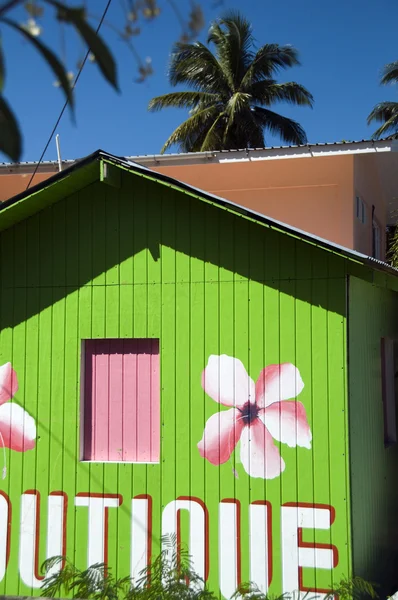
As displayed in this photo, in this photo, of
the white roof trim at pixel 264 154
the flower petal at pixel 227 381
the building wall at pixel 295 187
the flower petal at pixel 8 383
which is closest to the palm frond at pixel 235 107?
the building wall at pixel 295 187

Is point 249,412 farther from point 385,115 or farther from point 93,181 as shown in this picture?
point 385,115

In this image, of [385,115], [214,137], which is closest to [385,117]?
[385,115]

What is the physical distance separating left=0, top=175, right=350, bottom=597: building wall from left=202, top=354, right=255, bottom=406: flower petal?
0.23ft

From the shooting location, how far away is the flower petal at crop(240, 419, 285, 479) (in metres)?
7.15

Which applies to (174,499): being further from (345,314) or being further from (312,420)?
(345,314)

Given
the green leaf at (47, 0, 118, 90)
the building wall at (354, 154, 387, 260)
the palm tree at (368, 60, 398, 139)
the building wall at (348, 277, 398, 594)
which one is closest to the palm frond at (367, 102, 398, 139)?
the palm tree at (368, 60, 398, 139)

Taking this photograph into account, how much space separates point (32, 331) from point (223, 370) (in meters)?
2.10

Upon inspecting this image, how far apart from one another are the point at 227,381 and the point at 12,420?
2.33m

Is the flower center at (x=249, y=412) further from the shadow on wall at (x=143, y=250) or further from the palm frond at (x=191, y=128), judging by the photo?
the palm frond at (x=191, y=128)

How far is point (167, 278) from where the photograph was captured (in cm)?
770

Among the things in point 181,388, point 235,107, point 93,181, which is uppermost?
point 235,107

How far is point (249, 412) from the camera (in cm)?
731

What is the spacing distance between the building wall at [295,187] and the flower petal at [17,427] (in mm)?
6199

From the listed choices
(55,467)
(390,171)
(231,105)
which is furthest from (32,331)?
(231,105)
